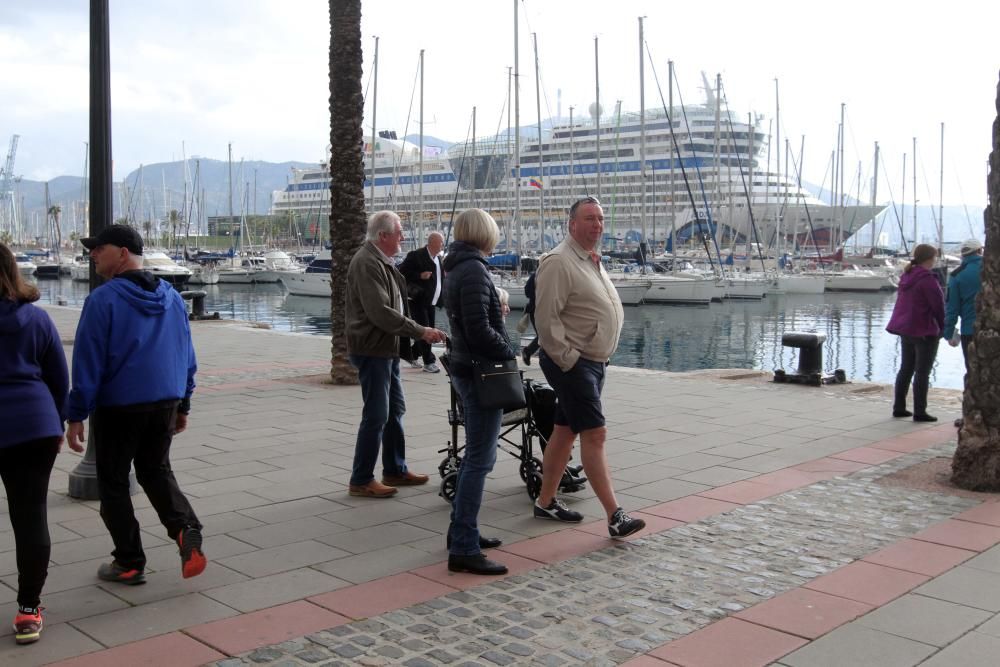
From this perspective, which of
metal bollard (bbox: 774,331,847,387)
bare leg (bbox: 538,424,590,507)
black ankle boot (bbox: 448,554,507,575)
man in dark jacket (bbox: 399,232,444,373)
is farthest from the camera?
man in dark jacket (bbox: 399,232,444,373)

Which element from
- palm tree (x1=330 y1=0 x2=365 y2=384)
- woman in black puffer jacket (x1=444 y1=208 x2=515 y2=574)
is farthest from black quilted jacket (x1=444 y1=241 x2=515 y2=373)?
palm tree (x1=330 y1=0 x2=365 y2=384)

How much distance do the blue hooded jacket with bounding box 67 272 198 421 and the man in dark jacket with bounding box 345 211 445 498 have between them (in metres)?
1.58

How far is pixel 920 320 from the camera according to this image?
28.8 feet

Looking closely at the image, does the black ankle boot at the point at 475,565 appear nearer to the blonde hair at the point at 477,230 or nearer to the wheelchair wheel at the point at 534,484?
the wheelchair wheel at the point at 534,484

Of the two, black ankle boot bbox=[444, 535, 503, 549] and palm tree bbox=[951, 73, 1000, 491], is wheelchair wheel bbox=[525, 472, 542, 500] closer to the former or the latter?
black ankle boot bbox=[444, 535, 503, 549]

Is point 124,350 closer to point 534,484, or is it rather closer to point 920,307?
point 534,484

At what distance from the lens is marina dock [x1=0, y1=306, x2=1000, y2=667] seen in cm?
374

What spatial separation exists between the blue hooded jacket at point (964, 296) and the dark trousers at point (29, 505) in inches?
295

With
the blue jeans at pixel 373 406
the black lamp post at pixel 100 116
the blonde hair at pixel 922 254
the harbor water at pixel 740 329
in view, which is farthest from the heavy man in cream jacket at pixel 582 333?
the harbor water at pixel 740 329

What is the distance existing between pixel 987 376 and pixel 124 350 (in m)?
5.31

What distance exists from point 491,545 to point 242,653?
165cm

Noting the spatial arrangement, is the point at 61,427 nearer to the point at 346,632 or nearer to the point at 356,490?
the point at 346,632

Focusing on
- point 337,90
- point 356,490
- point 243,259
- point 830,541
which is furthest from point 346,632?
point 243,259

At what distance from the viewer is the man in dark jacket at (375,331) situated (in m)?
5.76
